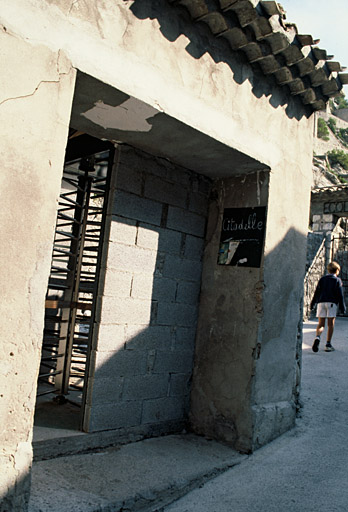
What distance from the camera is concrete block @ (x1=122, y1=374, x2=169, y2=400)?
377cm

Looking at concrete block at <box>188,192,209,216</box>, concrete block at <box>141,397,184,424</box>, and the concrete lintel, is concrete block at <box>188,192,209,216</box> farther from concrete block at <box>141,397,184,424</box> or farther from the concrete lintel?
concrete block at <box>141,397,184,424</box>

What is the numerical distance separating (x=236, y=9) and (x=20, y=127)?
1929mm

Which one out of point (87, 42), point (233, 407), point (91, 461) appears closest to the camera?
point (87, 42)

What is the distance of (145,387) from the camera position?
3.92 m

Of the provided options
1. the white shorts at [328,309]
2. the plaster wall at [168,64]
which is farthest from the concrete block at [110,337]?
the white shorts at [328,309]

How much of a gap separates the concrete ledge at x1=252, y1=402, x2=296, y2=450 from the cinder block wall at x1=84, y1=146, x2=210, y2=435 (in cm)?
72

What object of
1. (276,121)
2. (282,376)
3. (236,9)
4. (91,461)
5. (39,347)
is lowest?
(91,461)

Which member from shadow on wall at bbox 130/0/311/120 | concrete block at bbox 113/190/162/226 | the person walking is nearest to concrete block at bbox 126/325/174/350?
concrete block at bbox 113/190/162/226

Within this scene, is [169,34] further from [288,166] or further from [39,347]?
[39,347]

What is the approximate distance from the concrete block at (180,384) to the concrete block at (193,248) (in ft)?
3.68

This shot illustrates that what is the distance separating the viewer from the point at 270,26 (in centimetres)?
343

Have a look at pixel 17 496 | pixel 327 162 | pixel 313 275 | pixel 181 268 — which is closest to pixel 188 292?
pixel 181 268

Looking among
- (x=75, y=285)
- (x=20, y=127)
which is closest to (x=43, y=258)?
(x=20, y=127)

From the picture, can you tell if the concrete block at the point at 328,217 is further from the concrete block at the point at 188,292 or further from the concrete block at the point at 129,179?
the concrete block at the point at 129,179
